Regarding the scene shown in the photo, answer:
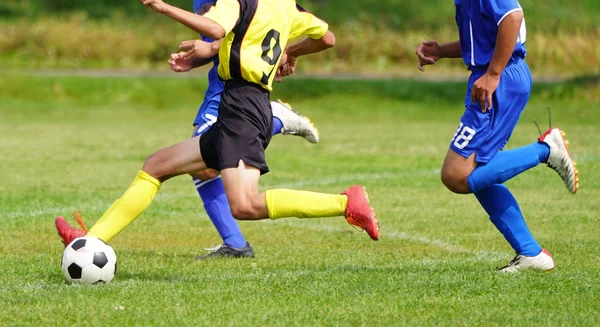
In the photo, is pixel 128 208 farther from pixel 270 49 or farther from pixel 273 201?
pixel 270 49

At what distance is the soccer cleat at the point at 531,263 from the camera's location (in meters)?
6.52

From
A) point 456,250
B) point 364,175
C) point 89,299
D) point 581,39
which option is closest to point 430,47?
point 456,250

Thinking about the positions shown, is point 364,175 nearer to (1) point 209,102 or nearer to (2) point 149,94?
(1) point 209,102

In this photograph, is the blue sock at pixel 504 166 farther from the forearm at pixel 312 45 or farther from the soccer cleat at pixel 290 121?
the soccer cleat at pixel 290 121

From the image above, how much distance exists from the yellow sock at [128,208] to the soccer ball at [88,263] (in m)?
0.17

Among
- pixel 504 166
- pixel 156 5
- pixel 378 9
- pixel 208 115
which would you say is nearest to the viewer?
pixel 156 5

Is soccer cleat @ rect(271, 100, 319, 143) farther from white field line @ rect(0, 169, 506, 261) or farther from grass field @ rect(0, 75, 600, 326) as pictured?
white field line @ rect(0, 169, 506, 261)

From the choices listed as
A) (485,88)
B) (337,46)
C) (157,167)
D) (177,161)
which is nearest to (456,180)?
(485,88)

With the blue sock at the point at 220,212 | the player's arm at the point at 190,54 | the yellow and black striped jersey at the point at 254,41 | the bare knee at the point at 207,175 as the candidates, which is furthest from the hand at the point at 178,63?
the blue sock at the point at 220,212

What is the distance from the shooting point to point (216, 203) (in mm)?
7625

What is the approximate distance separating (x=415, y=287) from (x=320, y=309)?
0.78 meters

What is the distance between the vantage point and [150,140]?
55.0 feet

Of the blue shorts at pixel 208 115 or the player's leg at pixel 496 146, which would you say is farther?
the blue shorts at pixel 208 115

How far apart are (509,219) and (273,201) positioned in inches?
59.9
